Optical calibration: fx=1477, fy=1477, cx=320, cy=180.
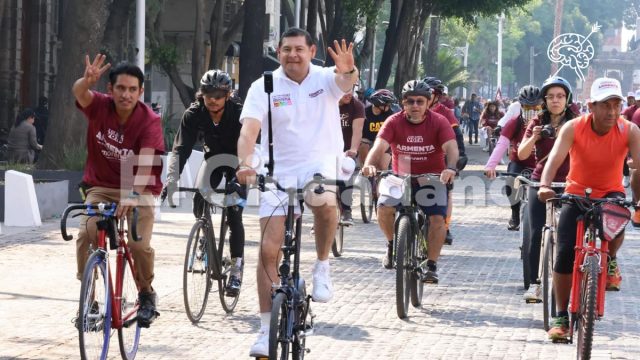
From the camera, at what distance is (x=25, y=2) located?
34.6m

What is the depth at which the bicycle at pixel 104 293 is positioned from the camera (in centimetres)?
779

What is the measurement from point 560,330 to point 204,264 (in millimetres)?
2800

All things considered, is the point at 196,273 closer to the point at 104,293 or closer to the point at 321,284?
the point at 321,284

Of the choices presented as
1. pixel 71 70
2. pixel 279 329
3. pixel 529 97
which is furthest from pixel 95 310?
pixel 71 70

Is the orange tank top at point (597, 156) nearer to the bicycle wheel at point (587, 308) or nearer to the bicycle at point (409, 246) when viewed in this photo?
the bicycle wheel at point (587, 308)

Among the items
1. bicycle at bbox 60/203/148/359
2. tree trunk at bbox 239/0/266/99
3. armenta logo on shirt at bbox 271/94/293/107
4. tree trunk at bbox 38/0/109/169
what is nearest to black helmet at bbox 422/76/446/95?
armenta logo on shirt at bbox 271/94/293/107

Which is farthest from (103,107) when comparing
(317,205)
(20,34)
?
(20,34)

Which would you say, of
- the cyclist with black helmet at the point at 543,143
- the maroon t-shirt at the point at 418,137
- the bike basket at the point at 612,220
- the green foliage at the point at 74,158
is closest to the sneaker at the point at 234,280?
the maroon t-shirt at the point at 418,137

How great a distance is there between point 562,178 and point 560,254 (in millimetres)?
2321

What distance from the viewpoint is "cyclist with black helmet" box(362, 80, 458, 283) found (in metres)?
11.6

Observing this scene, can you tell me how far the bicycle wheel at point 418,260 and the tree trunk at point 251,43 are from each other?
555 inches

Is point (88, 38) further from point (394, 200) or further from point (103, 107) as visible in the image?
point (103, 107)

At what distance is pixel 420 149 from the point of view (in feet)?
38.8

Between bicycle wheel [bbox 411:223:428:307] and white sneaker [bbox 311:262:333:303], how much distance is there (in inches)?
113
